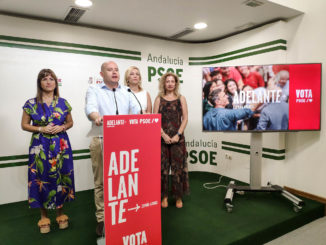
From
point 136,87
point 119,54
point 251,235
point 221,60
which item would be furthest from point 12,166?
point 221,60

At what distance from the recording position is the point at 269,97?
278 cm

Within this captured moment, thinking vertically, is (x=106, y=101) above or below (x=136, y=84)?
below

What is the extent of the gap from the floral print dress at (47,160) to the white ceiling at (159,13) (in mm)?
1334

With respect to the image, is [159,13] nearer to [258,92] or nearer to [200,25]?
[200,25]

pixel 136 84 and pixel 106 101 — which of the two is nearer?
pixel 106 101

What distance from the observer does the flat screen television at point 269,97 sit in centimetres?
275

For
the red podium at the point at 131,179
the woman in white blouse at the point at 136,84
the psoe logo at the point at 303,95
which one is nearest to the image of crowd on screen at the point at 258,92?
the psoe logo at the point at 303,95

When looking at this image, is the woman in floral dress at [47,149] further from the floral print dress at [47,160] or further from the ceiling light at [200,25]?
the ceiling light at [200,25]

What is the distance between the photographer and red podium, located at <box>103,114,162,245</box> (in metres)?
1.56

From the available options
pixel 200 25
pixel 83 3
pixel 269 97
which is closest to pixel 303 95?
pixel 269 97

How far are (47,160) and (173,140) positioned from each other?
128 centimetres

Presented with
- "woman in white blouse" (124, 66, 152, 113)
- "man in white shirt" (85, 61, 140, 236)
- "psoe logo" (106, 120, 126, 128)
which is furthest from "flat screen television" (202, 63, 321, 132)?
"psoe logo" (106, 120, 126, 128)

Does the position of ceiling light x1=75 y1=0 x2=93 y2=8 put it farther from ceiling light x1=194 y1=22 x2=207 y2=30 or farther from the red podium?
the red podium

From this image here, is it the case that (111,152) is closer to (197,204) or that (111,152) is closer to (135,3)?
(197,204)
